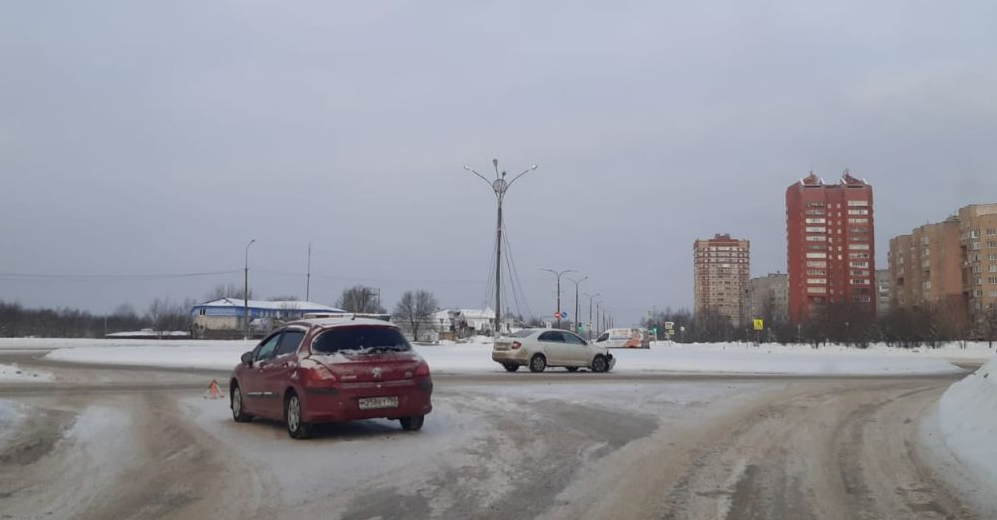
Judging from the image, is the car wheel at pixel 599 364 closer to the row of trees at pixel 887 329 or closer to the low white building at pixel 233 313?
the row of trees at pixel 887 329

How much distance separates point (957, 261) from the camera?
10062 cm

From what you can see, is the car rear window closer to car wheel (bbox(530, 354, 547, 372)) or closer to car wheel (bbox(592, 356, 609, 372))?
car wheel (bbox(530, 354, 547, 372))

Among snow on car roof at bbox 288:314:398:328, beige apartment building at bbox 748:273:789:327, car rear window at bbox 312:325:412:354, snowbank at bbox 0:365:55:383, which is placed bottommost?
snowbank at bbox 0:365:55:383

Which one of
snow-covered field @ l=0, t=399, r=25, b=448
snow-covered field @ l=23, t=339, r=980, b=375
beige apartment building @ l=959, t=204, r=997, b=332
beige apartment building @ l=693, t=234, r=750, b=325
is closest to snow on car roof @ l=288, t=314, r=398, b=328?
snow-covered field @ l=0, t=399, r=25, b=448

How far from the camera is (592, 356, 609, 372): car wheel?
28.7m

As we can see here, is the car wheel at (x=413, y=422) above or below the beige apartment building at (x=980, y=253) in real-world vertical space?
below

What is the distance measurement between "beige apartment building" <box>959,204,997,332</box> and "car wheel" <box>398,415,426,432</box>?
9946cm

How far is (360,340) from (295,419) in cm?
134

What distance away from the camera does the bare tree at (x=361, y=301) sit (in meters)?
138

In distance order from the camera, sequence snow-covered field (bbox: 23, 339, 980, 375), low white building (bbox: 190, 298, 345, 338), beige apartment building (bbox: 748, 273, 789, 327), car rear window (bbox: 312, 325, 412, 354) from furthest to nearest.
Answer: beige apartment building (bbox: 748, 273, 789, 327)
low white building (bbox: 190, 298, 345, 338)
snow-covered field (bbox: 23, 339, 980, 375)
car rear window (bbox: 312, 325, 412, 354)

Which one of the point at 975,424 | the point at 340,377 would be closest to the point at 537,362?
the point at 340,377

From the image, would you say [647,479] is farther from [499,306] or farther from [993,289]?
[993,289]

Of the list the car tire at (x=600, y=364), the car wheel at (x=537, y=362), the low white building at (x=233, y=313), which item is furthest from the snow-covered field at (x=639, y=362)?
the low white building at (x=233, y=313)

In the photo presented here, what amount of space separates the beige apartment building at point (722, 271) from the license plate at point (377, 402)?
15456 centimetres
